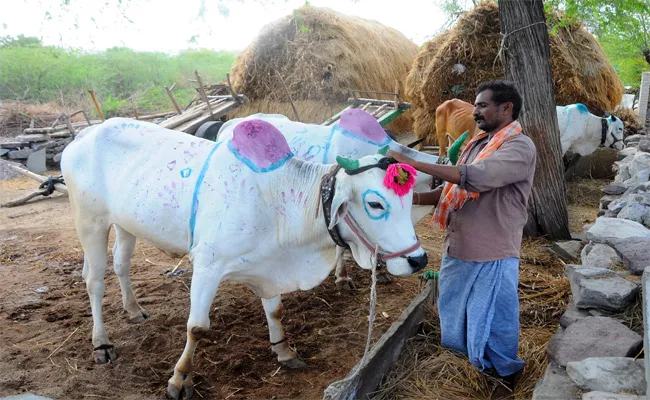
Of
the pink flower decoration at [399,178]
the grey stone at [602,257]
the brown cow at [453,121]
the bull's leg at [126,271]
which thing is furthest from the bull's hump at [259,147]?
the brown cow at [453,121]

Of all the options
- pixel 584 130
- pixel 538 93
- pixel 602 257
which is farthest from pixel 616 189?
pixel 584 130

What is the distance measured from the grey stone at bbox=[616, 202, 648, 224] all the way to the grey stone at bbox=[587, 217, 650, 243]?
0.75 ft

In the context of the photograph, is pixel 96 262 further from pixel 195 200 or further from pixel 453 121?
pixel 453 121

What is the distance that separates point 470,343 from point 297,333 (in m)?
1.36

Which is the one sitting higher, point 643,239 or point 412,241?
point 412,241

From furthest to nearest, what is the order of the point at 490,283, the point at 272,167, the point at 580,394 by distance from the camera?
the point at 272,167 < the point at 490,283 < the point at 580,394

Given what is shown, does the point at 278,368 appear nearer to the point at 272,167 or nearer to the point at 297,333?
the point at 297,333

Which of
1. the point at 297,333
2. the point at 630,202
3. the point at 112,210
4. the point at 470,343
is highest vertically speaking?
the point at 112,210

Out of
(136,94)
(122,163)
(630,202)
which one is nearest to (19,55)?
(136,94)

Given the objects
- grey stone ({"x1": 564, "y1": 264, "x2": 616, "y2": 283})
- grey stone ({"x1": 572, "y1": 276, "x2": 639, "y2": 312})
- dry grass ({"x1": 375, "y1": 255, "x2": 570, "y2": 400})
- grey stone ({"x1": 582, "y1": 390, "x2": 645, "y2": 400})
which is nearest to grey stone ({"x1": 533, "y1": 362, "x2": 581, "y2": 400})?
grey stone ({"x1": 582, "y1": 390, "x2": 645, "y2": 400})

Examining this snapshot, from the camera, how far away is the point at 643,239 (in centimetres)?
340

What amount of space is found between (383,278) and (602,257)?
178cm

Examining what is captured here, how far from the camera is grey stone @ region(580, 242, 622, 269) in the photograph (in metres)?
3.42

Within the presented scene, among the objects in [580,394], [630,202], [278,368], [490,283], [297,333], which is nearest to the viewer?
[580,394]
